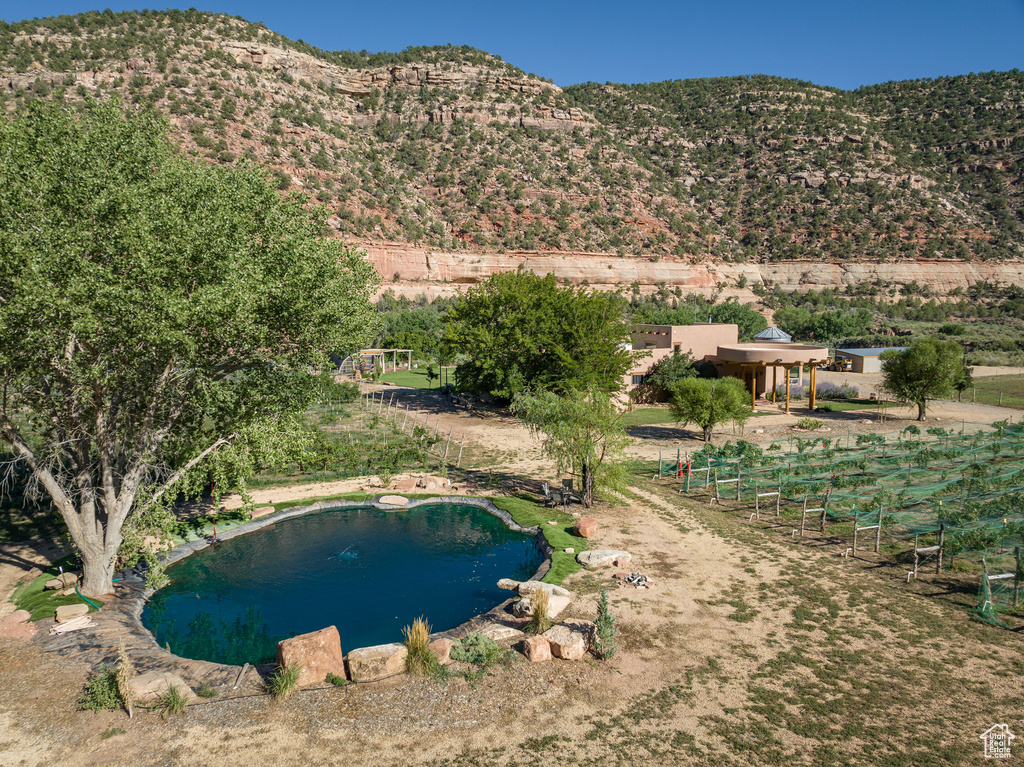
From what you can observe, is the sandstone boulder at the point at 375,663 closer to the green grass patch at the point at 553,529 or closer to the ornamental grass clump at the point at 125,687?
the ornamental grass clump at the point at 125,687

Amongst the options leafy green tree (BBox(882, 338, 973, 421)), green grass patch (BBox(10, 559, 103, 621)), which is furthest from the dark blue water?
leafy green tree (BBox(882, 338, 973, 421))

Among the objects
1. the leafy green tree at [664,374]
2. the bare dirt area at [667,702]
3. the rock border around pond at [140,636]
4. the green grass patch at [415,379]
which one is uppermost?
the leafy green tree at [664,374]

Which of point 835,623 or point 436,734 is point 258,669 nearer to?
point 436,734

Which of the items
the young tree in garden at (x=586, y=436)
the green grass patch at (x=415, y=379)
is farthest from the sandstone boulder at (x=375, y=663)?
the green grass patch at (x=415, y=379)

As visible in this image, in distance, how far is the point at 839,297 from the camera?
87.4m

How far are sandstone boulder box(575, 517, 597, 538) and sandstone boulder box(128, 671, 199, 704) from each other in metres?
9.75

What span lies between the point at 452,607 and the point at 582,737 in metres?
5.76

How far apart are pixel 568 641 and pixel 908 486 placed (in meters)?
13.9

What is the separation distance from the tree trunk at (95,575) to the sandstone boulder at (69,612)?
75 centimetres

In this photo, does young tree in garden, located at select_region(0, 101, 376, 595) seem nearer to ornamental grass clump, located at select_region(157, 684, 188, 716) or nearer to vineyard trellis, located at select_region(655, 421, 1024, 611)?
ornamental grass clump, located at select_region(157, 684, 188, 716)

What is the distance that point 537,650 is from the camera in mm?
10125

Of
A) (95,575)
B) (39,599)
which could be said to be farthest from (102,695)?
(39,599)

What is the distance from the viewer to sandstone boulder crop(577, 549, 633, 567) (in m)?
14.3

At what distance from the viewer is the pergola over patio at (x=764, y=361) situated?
34.7 metres
